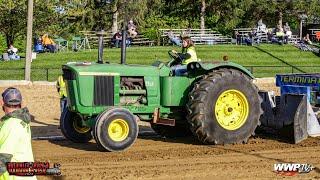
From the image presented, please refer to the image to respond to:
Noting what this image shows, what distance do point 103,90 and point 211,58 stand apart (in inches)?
851

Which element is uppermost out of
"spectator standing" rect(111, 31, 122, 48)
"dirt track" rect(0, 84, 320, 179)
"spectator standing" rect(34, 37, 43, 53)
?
"spectator standing" rect(111, 31, 122, 48)

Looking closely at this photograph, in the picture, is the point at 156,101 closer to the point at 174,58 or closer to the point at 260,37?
the point at 174,58

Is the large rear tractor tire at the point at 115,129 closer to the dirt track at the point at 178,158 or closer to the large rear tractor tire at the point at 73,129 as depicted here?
the dirt track at the point at 178,158

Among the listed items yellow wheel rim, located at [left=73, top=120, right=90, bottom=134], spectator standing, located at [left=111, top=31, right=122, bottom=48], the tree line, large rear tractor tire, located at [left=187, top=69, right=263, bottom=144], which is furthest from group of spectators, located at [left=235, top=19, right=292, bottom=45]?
yellow wheel rim, located at [left=73, top=120, right=90, bottom=134]

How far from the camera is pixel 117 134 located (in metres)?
9.39

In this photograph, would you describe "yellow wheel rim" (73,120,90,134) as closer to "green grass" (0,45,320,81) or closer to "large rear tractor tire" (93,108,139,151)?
"large rear tractor tire" (93,108,139,151)

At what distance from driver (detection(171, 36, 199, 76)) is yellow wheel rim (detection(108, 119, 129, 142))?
1.52 metres

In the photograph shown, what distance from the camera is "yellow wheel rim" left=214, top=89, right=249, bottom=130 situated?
1020 cm

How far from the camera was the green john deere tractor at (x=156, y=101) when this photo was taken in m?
9.40

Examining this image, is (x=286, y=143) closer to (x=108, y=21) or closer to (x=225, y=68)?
(x=225, y=68)

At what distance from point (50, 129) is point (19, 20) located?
2297cm

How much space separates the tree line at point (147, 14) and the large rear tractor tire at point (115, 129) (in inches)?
1034

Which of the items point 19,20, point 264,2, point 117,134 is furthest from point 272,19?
point 117,134

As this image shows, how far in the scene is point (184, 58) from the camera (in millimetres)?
10633
